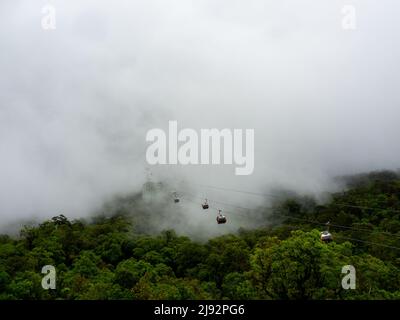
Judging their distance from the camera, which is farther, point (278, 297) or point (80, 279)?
point (80, 279)

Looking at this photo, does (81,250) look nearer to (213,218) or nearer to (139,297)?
(139,297)

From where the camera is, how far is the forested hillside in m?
48.8

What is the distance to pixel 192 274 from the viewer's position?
285 ft

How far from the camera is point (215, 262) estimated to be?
84562 millimetres

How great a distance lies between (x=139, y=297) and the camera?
166ft

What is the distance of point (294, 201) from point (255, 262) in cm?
14735

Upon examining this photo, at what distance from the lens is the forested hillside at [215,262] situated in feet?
160

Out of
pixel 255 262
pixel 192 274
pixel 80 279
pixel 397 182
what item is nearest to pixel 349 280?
pixel 255 262
